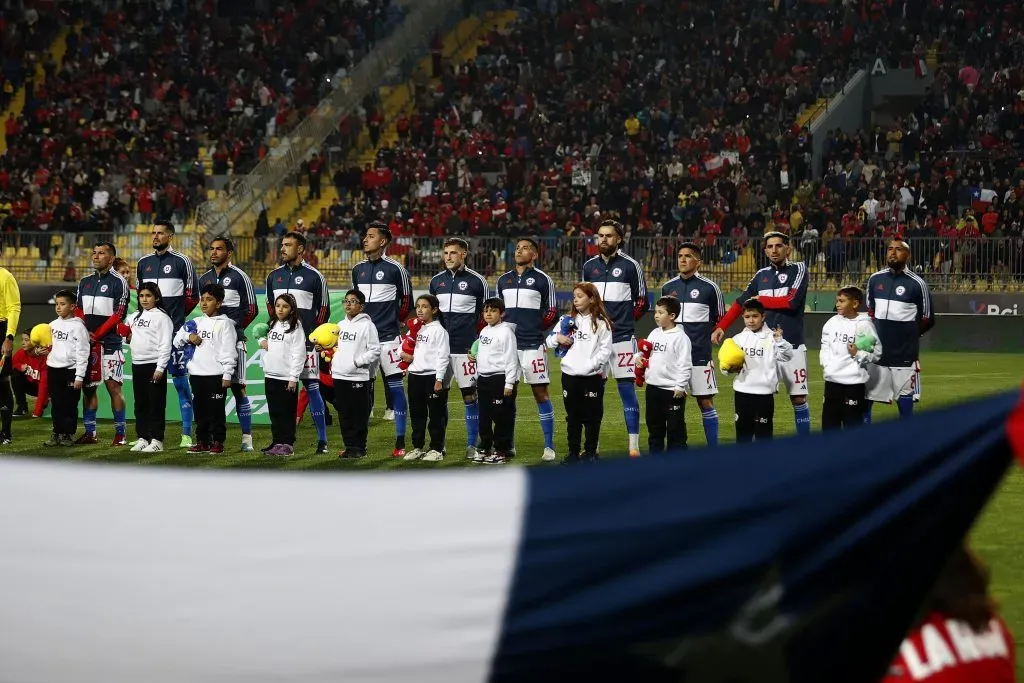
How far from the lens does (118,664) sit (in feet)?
10.4

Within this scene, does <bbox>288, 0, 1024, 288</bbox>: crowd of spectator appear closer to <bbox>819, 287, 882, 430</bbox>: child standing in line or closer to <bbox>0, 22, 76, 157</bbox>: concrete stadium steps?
<bbox>0, 22, 76, 157</bbox>: concrete stadium steps

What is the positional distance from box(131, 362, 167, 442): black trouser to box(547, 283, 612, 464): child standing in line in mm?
4381

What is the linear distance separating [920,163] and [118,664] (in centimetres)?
3232

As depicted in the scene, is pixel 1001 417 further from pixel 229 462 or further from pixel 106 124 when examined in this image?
pixel 106 124

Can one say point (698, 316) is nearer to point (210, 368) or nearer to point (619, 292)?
point (619, 292)

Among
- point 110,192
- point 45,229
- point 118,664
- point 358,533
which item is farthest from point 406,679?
point 110,192

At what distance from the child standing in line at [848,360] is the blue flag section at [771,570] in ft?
31.8

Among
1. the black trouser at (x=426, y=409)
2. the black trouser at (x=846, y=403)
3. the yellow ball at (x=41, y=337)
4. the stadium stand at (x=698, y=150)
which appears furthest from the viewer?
the stadium stand at (x=698, y=150)

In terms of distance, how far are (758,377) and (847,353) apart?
0.92m

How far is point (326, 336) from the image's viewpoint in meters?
14.5

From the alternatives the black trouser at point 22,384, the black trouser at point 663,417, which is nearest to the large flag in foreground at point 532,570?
the black trouser at point 663,417

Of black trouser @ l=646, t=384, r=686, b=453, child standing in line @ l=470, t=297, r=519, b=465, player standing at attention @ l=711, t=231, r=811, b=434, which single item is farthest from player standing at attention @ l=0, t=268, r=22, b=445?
player standing at attention @ l=711, t=231, r=811, b=434

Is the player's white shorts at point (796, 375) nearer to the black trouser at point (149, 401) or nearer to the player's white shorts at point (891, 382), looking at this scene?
the player's white shorts at point (891, 382)

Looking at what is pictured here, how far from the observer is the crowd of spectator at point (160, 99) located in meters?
37.3
